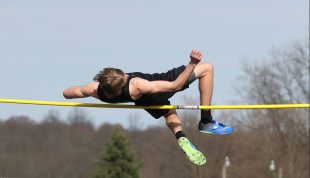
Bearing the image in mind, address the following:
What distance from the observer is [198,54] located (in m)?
8.05

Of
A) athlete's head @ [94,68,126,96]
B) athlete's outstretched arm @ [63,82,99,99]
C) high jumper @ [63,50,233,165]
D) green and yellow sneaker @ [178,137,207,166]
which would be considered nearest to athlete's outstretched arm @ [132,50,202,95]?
high jumper @ [63,50,233,165]

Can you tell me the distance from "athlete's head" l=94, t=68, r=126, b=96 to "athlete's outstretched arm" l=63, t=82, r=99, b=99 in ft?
0.54

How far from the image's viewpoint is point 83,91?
8.41 meters

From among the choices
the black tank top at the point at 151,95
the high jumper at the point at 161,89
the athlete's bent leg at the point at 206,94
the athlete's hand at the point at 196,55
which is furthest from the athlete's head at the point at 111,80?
the athlete's bent leg at the point at 206,94

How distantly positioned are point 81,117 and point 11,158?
17.9 m

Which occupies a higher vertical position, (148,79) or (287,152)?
(148,79)

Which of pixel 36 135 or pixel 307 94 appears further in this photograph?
pixel 36 135

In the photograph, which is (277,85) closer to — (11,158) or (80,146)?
(11,158)

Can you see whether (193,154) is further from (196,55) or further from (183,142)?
(196,55)

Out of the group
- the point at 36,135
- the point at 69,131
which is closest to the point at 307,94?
the point at 36,135

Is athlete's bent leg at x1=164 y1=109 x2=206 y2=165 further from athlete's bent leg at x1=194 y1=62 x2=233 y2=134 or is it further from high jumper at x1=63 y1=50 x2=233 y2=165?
athlete's bent leg at x1=194 y1=62 x2=233 y2=134

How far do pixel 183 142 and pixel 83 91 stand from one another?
1.12m

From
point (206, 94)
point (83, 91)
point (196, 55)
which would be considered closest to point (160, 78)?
point (206, 94)

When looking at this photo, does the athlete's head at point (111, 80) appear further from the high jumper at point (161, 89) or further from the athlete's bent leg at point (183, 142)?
the athlete's bent leg at point (183, 142)
